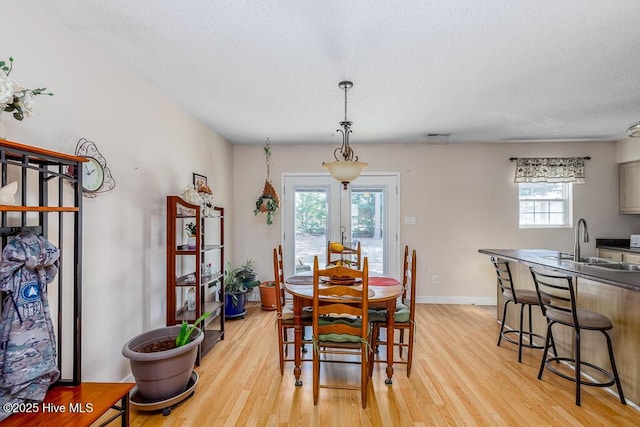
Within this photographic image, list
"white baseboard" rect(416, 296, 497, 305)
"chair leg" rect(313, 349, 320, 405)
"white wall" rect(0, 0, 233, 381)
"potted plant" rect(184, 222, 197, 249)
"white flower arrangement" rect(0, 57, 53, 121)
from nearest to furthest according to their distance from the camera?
1. "white flower arrangement" rect(0, 57, 53, 121)
2. "white wall" rect(0, 0, 233, 381)
3. "chair leg" rect(313, 349, 320, 405)
4. "potted plant" rect(184, 222, 197, 249)
5. "white baseboard" rect(416, 296, 497, 305)

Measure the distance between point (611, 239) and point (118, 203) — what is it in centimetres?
617

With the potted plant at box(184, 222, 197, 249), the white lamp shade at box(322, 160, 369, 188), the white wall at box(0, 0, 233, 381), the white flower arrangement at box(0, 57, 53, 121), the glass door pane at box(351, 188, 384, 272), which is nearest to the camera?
the white flower arrangement at box(0, 57, 53, 121)

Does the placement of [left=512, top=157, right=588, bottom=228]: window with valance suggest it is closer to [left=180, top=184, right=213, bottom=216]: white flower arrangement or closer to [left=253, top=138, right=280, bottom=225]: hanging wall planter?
[left=253, top=138, right=280, bottom=225]: hanging wall planter

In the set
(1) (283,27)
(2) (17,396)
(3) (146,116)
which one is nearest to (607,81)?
(1) (283,27)

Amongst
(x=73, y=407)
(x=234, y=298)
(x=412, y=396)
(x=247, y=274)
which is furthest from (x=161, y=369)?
(x=247, y=274)

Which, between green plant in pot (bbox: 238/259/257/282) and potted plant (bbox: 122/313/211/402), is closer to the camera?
potted plant (bbox: 122/313/211/402)

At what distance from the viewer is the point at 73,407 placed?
53.6 inches

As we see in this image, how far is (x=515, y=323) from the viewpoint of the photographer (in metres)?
3.46

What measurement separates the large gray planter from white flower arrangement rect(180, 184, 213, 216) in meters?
1.17

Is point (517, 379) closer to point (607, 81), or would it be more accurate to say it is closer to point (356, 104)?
point (607, 81)

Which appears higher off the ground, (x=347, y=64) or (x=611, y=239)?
(x=347, y=64)

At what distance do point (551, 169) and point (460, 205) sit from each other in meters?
1.36

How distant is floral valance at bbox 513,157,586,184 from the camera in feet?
14.4

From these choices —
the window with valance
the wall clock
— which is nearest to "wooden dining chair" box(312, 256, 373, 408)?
the wall clock
